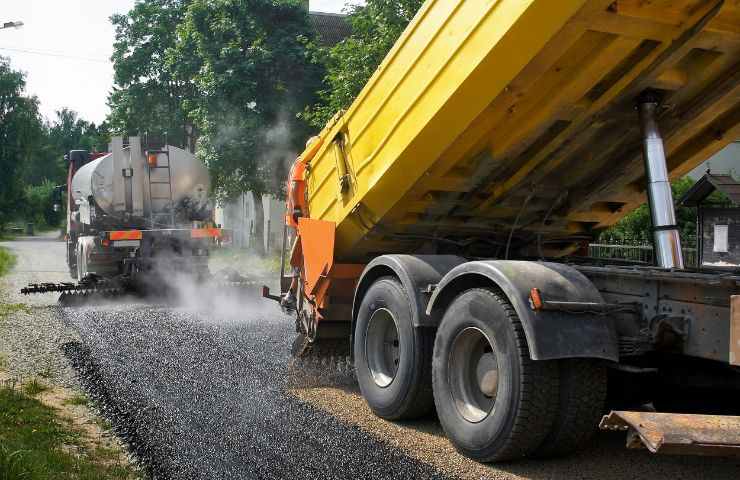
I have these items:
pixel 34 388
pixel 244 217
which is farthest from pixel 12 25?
pixel 244 217

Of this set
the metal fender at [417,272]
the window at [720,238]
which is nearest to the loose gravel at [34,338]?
the metal fender at [417,272]

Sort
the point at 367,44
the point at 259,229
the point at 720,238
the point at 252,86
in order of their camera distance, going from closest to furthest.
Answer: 1. the point at 720,238
2. the point at 367,44
3. the point at 252,86
4. the point at 259,229

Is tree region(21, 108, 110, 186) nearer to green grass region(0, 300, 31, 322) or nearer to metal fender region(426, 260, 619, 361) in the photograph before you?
green grass region(0, 300, 31, 322)

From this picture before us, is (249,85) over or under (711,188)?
over

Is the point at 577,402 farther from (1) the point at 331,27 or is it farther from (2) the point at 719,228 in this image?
(1) the point at 331,27

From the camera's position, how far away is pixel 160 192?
14148 millimetres

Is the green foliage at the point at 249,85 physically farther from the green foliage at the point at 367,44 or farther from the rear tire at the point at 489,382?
the rear tire at the point at 489,382

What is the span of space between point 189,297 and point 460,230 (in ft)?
26.2

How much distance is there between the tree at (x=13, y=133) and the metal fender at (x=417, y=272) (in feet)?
185

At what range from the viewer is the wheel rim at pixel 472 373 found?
4707 millimetres

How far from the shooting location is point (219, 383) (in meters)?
6.61

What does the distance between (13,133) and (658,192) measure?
62018 mm

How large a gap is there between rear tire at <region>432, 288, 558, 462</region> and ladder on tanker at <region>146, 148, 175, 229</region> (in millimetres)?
9972

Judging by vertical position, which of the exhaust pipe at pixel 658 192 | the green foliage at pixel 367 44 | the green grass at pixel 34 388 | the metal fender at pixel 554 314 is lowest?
the green grass at pixel 34 388
